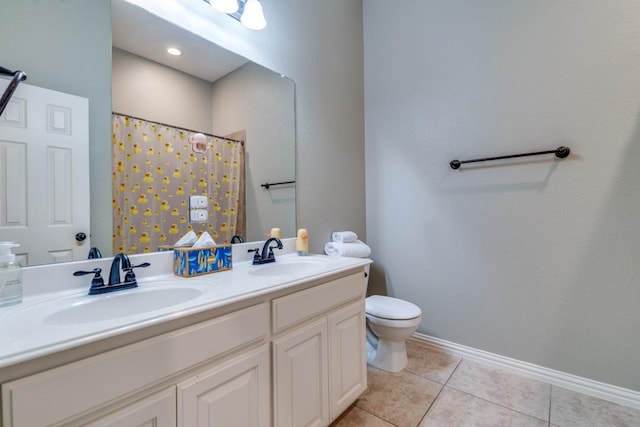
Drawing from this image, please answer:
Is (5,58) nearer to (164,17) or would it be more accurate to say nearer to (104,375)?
(164,17)

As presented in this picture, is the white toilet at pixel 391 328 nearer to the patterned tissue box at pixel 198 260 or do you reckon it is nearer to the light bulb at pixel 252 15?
the patterned tissue box at pixel 198 260

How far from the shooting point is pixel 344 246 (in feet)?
6.36

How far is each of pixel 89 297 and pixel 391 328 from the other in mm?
1500

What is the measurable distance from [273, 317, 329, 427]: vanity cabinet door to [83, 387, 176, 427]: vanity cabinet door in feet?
1.16

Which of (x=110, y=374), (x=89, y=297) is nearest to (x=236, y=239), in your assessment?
(x=89, y=297)

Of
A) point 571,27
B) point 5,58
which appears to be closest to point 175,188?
point 5,58

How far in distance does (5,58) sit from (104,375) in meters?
1.01

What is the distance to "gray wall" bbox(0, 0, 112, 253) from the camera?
0.89 meters

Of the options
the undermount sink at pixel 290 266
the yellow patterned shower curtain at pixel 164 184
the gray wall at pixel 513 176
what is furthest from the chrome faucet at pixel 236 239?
the gray wall at pixel 513 176

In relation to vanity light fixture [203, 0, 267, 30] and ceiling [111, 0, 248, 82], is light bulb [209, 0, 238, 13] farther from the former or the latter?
ceiling [111, 0, 248, 82]

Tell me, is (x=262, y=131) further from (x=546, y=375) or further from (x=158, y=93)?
(x=546, y=375)

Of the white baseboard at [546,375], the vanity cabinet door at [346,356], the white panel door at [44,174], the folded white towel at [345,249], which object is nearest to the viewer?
the white panel door at [44,174]

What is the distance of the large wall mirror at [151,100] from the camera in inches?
37.2

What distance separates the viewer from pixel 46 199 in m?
0.93
